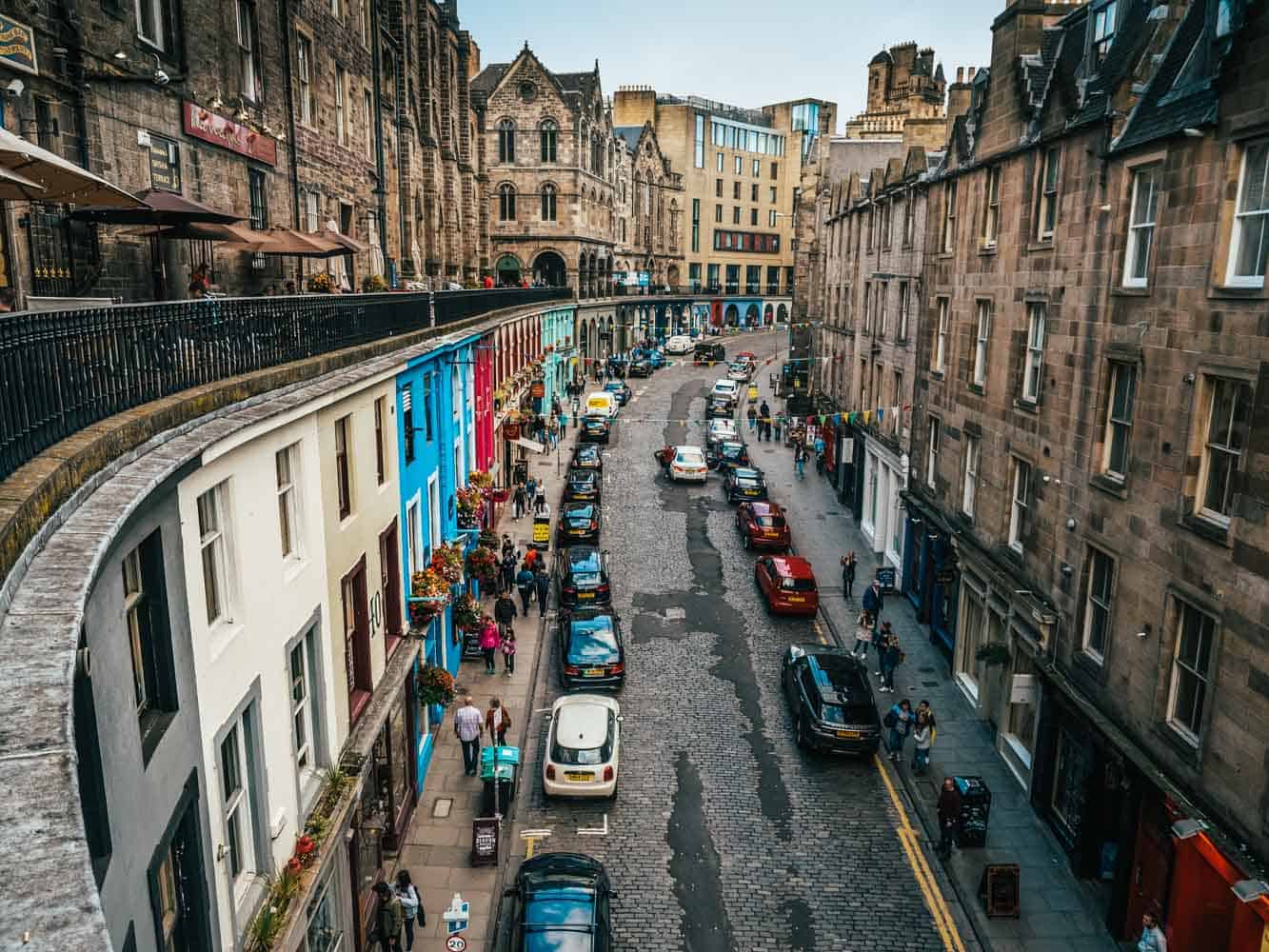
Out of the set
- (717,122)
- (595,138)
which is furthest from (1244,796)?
(717,122)

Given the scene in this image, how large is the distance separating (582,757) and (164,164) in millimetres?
13226

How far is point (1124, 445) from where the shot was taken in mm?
15102

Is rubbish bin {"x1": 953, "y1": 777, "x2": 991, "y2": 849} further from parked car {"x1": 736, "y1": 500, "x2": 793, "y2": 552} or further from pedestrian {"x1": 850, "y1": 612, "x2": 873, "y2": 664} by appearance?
parked car {"x1": 736, "y1": 500, "x2": 793, "y2": 552}

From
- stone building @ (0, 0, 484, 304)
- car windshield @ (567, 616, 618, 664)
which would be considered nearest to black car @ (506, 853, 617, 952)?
car windshield @ (567, 616, 618, 664)

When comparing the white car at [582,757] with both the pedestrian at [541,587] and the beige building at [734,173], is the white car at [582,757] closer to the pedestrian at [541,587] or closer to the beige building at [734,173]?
the pedestrian at [541,587]

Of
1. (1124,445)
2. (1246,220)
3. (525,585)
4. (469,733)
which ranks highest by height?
(1246,220)

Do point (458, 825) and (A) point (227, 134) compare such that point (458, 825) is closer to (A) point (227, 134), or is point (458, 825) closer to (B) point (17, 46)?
(B) point (17, 46)

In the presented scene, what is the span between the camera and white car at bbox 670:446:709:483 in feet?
137

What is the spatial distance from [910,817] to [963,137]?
55.3 ft

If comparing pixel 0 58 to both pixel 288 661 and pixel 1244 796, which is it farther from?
pixel 1244 796

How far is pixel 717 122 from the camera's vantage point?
106875 mm

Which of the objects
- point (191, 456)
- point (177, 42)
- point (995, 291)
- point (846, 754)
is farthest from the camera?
point (995, 291)

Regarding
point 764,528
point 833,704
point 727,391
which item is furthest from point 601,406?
point 833,704

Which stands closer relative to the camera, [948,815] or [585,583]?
[948,815]
